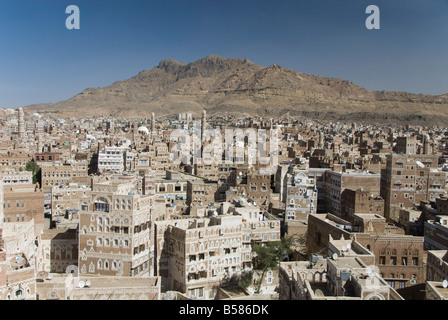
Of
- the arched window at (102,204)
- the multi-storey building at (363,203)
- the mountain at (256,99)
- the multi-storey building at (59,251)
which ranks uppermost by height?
the mountain at (256,99)

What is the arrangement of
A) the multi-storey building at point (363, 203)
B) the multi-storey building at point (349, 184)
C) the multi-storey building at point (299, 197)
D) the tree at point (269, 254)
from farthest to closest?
the multi-storey building at point (349, 184), the multi-storey building at point (299, 197), the multi-storey building at point (363, 203), the tree at point (269, 254)

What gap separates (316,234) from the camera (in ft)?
38.6

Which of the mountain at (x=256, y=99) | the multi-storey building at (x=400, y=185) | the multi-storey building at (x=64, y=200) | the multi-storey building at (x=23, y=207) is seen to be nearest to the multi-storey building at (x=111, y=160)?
the multi-storey building at (x=64, y=200)

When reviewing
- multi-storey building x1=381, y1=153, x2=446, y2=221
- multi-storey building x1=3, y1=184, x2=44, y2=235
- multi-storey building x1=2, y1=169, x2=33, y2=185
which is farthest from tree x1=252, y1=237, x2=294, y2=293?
multi-storey building x1=2, y1=169, x2=33, y2=185

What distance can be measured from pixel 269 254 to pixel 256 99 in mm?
78063

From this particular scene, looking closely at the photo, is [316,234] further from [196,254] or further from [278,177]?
[278,177]

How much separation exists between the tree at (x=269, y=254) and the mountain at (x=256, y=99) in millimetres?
67335

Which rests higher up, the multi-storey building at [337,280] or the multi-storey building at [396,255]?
the multi-storey building at [337,280]

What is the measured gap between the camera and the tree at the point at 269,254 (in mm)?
11219

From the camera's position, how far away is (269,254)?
11.3 m

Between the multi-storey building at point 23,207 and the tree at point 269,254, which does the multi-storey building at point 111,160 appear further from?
the tree at point 269,254

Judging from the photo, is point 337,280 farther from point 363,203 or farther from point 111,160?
point 111,160

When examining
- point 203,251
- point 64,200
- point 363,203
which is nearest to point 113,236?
point 203,251

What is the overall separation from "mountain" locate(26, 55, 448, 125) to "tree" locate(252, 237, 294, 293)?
67.3 m
